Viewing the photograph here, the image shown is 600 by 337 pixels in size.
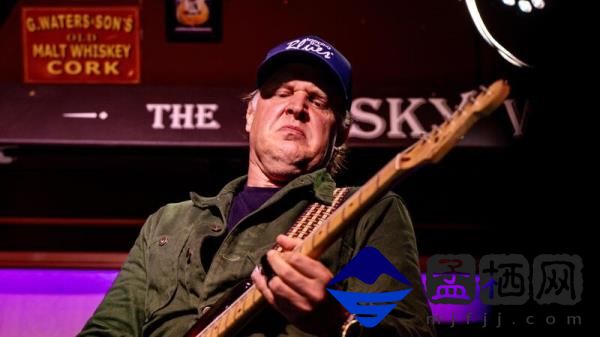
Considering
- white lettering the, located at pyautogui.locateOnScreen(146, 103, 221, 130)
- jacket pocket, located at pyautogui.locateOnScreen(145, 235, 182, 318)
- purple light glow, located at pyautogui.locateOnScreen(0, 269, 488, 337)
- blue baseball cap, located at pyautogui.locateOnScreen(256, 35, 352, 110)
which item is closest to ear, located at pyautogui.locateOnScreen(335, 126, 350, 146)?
blue baseball cap, located at pyautogui.locateOnScreen(256, 35, 352, 110)

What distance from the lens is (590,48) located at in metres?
3.09

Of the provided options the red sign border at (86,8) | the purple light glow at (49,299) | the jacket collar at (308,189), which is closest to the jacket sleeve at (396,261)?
the jacket collar at (308,189)

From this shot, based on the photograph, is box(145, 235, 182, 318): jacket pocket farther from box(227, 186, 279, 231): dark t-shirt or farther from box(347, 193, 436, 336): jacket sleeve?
box(347, 193, 436, 336): jacket sleeve

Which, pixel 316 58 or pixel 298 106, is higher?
pixel 316 58

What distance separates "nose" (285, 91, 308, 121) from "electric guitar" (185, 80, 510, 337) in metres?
0.65

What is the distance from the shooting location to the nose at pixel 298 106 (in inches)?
87.5

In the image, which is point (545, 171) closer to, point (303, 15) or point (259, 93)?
point (303, 15)

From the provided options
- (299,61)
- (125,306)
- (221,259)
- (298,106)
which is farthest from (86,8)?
(221,259)

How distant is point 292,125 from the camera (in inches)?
87.4

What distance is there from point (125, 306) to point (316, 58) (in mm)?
990

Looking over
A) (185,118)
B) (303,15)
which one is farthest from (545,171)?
(185,118)

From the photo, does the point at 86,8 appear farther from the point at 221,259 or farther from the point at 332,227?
the point at 332,227

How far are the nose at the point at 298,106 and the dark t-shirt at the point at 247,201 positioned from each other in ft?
0.82

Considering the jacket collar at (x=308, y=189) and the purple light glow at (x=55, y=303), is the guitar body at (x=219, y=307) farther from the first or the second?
the purple light glow at (x=55, y=303)
